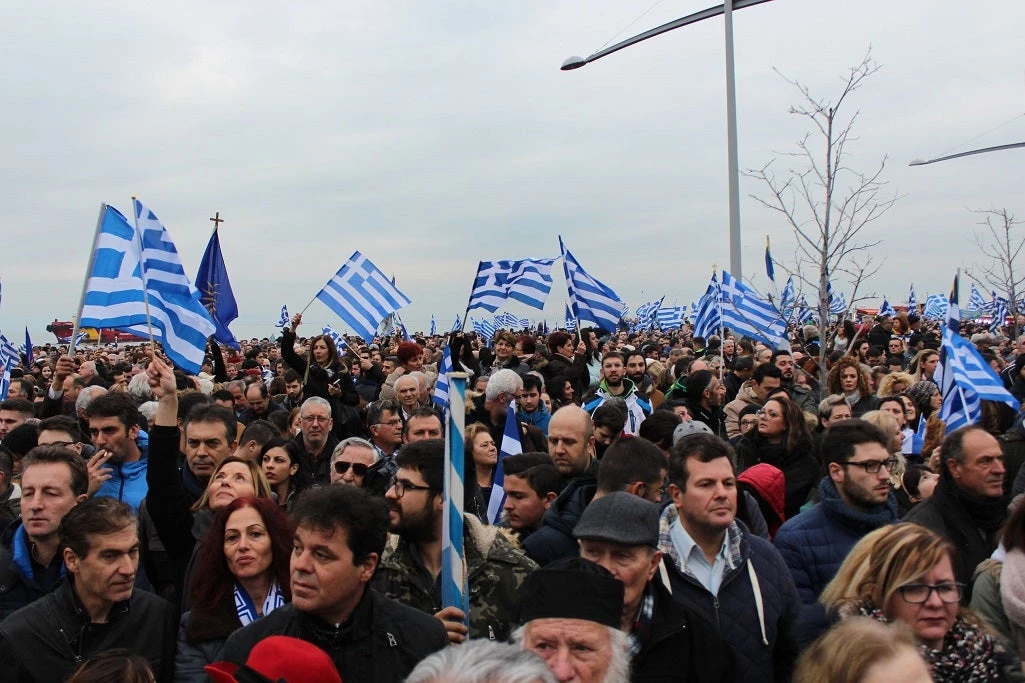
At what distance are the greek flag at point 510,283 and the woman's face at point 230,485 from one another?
9980 millimetres

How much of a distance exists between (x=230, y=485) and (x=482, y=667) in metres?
3.09

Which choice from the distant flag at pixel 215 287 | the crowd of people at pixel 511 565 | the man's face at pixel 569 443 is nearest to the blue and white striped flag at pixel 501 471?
the crowd of people at pixel 511 565

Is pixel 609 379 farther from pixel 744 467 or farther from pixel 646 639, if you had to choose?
pixel 646 639

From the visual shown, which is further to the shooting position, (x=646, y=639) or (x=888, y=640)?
(x=646, y=639)

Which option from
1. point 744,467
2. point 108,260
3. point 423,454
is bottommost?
point 744,467

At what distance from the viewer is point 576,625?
9.95ft

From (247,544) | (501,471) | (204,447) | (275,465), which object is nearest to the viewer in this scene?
(247,544)

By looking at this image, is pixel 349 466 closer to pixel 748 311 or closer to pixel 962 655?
pixel 962 655

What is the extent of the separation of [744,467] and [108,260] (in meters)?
6.62

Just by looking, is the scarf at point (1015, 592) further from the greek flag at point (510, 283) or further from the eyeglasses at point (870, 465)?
the greek flag at point (510, 283)

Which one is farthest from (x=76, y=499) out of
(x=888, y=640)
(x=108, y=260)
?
(x=108, y=260)

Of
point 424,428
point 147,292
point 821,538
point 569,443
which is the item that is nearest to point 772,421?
point 569,443

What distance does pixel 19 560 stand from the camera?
15.4ft

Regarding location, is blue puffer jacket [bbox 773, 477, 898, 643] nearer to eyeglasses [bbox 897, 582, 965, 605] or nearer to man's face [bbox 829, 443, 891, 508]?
man's face [bbox 829, 443, 891, 508]
